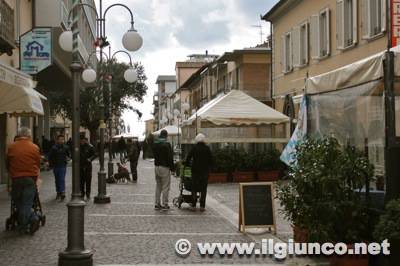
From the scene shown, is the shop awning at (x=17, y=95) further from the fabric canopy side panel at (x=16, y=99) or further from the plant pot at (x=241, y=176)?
the plant pot at (x=241, y=176)

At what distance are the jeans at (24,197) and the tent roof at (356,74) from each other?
4937 mm

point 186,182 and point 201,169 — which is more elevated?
point 201,169

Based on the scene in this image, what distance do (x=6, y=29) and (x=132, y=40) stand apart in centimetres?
283

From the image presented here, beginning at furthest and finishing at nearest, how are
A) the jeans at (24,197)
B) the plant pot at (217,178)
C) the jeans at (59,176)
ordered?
the plant pot at (217,178)
the jeans at (59,176)
the jeans at (24,197)

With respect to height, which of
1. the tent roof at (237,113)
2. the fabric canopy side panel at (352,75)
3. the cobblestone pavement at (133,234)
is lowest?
the cobblestone pavement at (133,234)

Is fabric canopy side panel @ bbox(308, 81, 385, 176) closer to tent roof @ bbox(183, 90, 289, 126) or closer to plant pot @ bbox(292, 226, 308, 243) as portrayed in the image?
plant pot @ bbox(292, 226, 308, 243)

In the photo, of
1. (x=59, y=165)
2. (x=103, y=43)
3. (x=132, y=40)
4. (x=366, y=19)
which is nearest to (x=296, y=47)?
(x=366, y=19)

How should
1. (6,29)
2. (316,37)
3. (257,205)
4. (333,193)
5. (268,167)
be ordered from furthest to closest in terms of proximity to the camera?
1. (316,37)
2. (268,167)
3. (6,29)
4. (257,205)
5. (333,193)

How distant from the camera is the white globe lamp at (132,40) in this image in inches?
597

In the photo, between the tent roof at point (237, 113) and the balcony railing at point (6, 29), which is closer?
the balcony railing at point (6, 29)

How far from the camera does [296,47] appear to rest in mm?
30859

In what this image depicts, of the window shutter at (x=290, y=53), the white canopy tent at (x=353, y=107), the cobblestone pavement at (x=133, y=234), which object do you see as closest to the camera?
the white canopy tent at (x=353, y=107)

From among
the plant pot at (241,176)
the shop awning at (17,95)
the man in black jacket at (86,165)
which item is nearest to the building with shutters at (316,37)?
the plant pot at (241,176)

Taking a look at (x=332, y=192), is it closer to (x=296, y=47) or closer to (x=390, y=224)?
(x=390, y=224)
